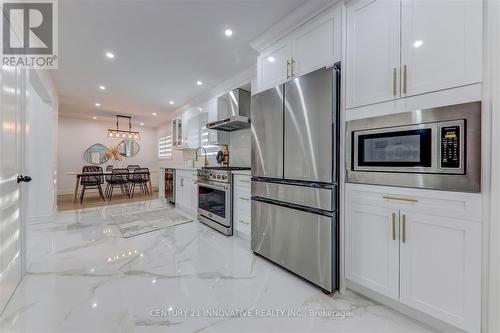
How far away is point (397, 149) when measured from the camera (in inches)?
59.4

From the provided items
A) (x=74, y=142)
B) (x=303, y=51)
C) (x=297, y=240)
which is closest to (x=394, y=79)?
(x=303, y=51)

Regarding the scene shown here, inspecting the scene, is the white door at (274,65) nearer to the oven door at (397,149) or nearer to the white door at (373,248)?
the oven door at (397,149)

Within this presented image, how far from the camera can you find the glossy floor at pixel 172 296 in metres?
1.42

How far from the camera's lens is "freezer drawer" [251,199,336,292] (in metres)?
1.76

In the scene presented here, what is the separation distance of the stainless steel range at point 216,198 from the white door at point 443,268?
214 cm

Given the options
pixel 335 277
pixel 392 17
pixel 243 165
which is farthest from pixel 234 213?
pixel 392 17

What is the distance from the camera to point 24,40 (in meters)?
2.10

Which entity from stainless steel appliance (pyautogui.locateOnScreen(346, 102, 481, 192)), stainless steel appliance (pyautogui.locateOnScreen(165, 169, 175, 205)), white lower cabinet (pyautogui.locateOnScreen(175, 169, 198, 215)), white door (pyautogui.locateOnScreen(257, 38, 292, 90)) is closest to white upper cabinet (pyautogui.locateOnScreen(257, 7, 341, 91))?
white door (pyautogui.locateOnScreen(257, 38, 292, 90))

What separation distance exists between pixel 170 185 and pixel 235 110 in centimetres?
268

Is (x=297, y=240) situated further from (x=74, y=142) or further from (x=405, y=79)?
(x=74, y=142)

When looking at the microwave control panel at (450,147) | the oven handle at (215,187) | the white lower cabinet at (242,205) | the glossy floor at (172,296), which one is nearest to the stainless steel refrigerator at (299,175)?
the glossy floor at (172,296)

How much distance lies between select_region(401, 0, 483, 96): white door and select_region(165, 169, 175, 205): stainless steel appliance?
469 centimetres

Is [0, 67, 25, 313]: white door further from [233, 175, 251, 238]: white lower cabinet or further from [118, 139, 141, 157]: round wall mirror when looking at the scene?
[118, 139, 141, 157]: round wall mirror

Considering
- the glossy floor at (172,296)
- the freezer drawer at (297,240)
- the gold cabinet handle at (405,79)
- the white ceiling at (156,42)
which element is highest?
the white ceiling at (156,42)
